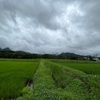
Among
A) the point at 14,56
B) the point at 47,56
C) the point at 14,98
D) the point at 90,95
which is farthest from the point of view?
the point at 47,56

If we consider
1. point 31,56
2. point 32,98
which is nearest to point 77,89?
point 32,98

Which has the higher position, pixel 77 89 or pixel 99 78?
pixel 99 78

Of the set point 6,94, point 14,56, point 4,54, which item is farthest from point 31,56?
point 6,94

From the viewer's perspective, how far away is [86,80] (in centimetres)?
719

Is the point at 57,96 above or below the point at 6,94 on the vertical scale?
above

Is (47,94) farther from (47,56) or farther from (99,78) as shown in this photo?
(47,56)

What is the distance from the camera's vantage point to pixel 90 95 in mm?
5961

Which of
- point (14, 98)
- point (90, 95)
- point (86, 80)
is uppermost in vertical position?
point (86, 80)

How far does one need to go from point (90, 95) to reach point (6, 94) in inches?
157

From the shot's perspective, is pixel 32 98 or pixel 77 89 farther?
pixel 77 89

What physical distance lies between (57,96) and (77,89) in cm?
219

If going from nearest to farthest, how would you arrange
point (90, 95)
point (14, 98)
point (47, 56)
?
point (90, 95) < point (14, 98) < point (47, 56)

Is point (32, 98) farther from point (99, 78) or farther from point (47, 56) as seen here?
point (47, 56)

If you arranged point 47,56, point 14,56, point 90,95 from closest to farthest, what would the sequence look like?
point 90,95
point 14,56
point 47,56
